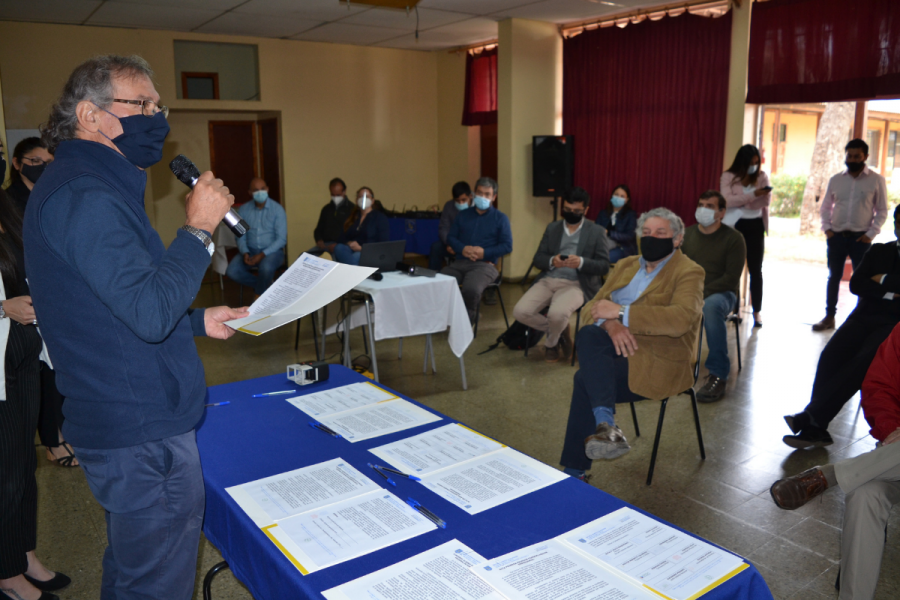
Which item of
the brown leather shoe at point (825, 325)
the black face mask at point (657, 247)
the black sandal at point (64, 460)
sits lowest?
the black sandal at point (64, 460)

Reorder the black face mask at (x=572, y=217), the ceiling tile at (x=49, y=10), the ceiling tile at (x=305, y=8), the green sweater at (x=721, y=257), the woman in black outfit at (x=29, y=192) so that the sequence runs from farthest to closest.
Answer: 1. the ceiling tile at (x=305, y=8)
2. the ceiling tile at (x=49, y=10)
3. the black face mask at (x=572, y=217)
4. the green sweater at (x=721, y=257)
5. the woman in black outfit at (x=29, y=192)

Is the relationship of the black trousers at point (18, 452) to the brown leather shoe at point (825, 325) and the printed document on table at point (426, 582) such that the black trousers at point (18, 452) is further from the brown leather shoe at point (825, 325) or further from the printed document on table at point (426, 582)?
the brown leather shoe at point (825, 325)

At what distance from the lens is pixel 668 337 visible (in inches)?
113

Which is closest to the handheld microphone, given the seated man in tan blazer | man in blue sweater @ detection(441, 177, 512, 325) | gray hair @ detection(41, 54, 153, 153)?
gray hair @ detection(41, 54, 153, 153)

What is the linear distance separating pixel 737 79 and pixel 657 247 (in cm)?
439

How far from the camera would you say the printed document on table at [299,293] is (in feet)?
4.97

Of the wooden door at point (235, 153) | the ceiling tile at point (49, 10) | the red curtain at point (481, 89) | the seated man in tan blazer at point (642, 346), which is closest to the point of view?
the seated man in tan blazer at point (642, 346)

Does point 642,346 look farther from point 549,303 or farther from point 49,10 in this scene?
point 49,10

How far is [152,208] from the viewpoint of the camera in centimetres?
816

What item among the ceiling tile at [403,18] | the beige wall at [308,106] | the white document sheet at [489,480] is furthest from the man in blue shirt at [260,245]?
the white document sheet at [489,480]

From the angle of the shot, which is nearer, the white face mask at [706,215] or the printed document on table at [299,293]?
the printed document on table at [299,293]

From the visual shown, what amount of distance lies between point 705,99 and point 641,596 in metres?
6.60

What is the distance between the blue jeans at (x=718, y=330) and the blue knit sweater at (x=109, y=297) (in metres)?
3.59

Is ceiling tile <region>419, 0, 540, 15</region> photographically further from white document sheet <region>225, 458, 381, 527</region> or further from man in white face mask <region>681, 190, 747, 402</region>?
white document sheet <region>225, 458, 381, 527</region>
